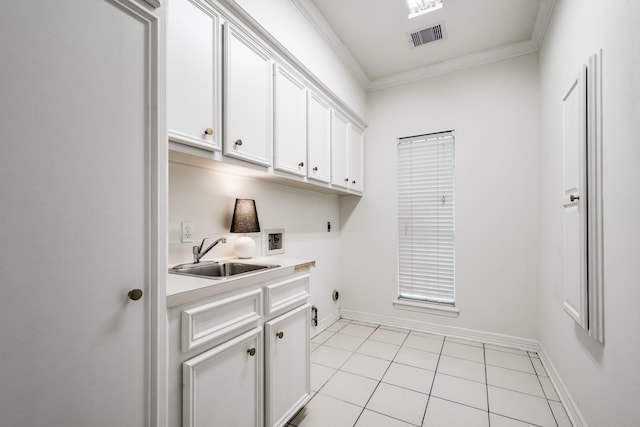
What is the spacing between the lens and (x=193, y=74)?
52.9 inches

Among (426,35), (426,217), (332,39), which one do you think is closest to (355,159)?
(426,217)

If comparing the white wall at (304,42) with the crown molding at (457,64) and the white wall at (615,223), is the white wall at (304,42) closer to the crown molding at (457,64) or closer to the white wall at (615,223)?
the crown molding at (457,64)

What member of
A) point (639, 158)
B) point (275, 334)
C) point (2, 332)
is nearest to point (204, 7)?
point (2, 332)

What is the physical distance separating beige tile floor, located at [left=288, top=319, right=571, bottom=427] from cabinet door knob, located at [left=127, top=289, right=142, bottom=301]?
4.33 feet

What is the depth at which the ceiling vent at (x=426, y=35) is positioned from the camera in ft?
8.30

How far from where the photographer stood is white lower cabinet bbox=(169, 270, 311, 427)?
1057 millimetres

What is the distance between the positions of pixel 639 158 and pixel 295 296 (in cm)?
158

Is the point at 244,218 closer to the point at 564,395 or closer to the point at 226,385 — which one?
the point at 226,385

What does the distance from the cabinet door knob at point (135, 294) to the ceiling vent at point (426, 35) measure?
2.84 meters

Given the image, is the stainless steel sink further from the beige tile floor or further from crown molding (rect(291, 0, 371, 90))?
crown molding (rect(291, 0, 371, 90))

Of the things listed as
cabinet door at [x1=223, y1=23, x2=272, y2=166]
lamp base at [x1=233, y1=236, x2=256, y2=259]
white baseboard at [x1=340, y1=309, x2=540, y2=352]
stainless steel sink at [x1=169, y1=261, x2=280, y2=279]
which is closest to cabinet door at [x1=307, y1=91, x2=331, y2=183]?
cabinet door at [x1=223, y1=23, x2=272, y2=166]

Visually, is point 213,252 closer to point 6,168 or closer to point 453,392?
point 6,168

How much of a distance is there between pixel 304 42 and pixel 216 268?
5.66ft

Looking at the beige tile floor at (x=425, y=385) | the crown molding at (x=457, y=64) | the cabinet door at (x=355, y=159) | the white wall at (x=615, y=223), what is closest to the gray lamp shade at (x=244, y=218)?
the beige tile floor at (x=425, y=385)
